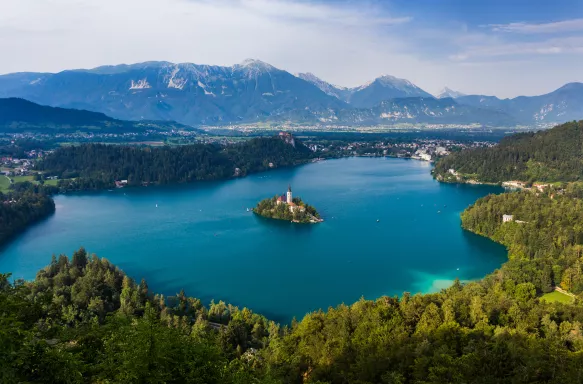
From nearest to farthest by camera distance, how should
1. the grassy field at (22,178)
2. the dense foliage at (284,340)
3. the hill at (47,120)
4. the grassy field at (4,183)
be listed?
the dense foliage at (284,340) → the grassy field at (4,183) → the grassy field at (22,178) → the hill at (47,120)

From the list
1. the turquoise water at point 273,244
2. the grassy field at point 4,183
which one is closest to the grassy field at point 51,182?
the grassy field at point 4,183

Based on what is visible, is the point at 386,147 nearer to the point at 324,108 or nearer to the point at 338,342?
the point at 338,342

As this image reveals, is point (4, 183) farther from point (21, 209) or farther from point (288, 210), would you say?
point (288, 210)

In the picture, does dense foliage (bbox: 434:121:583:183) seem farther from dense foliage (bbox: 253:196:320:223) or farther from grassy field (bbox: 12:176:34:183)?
grassy field (bbox: 12:176:34:183)

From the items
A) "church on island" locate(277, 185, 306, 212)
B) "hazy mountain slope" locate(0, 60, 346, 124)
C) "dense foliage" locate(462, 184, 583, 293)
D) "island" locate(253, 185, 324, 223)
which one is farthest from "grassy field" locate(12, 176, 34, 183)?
"hazy mountain slope" locate(0, 60, 346, 124)

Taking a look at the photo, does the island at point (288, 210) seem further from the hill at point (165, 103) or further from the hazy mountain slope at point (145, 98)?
the hazy mountain slope at point (145, 98)

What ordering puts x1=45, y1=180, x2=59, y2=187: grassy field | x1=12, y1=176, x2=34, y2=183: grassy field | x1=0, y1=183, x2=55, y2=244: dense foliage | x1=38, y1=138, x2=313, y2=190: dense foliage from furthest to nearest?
x1=38, y1=138, x2=313, y2=190: dense foliage < x1=45, y1=180, x2=59, y2=187: grassy field < x1=12, y1=176, x2=34, y2=183: grassy field < x1=0, y1=183, x2=55, y2=244: dense foliage
